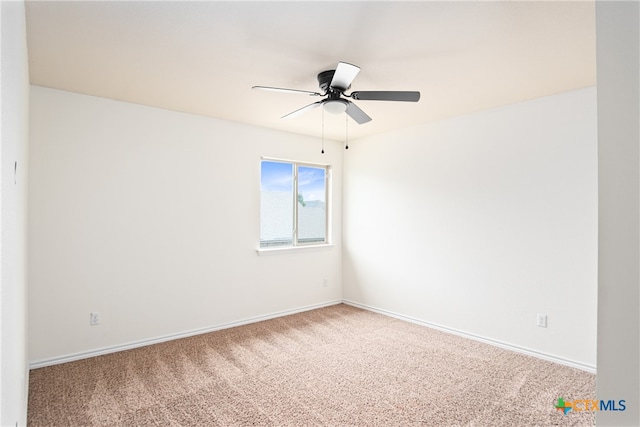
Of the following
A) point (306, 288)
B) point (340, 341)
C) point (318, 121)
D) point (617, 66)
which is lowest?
point (340, 341)

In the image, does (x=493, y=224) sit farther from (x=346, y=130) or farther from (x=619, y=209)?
(x=619, y=209)

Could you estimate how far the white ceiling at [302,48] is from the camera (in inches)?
73.6

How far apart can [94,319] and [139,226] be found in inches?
36.4

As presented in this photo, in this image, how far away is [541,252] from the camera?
3.29m

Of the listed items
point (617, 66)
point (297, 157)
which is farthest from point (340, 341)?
point (617, 66)

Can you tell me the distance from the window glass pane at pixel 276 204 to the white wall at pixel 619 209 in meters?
3.86

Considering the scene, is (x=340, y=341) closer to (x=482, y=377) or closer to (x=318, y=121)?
(x=482, y=377)

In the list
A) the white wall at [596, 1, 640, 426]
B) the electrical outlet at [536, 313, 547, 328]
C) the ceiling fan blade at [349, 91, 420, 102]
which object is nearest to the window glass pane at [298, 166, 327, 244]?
the ceiling fan blade at [349, 91, 420, 102]

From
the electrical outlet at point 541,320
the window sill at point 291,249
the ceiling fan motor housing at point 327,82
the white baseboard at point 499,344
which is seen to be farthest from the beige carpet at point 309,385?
the ceiling fan motor housing at point 327,82

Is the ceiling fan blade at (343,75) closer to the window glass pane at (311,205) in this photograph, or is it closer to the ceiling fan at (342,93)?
the ceiling fan at (342,93)

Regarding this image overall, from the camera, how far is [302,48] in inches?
90.2

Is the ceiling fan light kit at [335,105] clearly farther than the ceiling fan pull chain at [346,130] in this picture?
No

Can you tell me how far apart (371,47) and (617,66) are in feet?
5.14

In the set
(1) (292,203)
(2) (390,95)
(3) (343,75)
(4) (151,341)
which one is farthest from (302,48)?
(4) (151,341)
